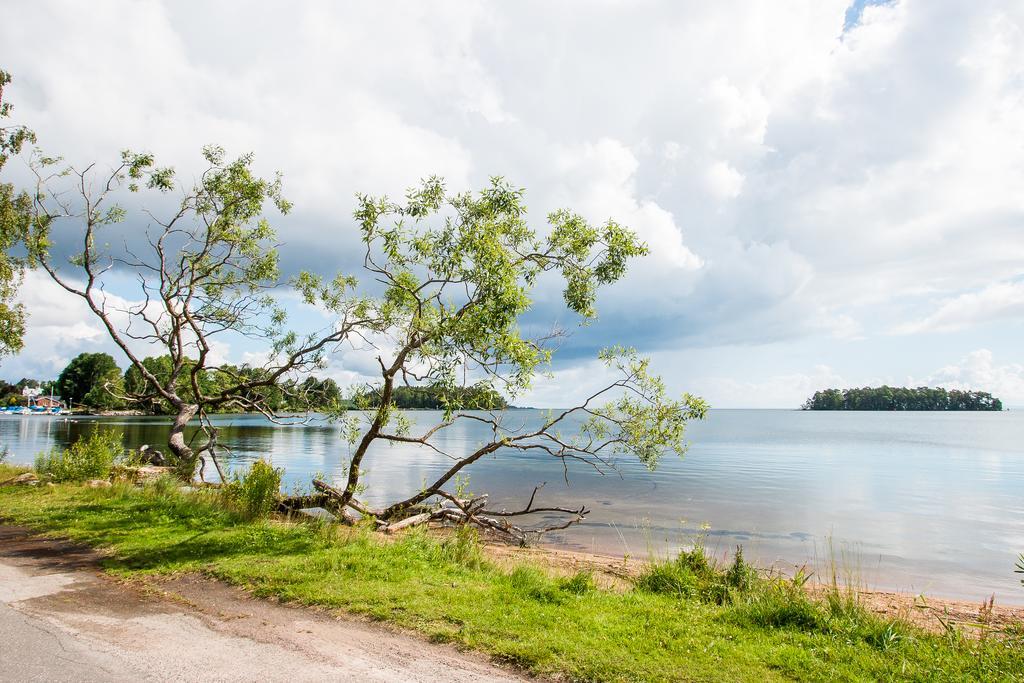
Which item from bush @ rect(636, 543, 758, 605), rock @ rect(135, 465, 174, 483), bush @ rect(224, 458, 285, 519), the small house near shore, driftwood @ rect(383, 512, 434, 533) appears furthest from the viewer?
the small house near shore

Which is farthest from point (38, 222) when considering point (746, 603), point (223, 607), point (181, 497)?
point (746, 603)

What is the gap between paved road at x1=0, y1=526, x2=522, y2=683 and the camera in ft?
20.5

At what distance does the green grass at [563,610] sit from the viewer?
685 cm

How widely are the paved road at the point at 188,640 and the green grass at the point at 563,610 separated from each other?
0.52 m

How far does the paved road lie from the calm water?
6.81 meters

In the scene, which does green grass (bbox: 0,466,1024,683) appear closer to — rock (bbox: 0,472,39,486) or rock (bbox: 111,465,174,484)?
rock (bbox: 111,465,174,484)

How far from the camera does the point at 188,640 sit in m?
7.22

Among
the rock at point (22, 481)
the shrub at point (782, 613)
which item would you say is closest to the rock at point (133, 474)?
the rock at point (22, 481)

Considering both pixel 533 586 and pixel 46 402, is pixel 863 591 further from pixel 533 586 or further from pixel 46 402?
pixel 46 402

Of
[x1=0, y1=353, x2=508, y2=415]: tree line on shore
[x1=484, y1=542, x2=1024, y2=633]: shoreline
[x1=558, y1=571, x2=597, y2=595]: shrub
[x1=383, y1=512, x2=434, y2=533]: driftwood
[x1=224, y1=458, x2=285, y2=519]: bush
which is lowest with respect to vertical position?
[x1=484, y1=542, x2=1024, y2=633]: shoreline

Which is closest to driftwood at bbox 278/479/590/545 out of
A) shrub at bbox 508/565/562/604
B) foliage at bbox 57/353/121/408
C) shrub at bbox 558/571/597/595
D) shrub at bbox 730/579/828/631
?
shrub at bbox 508/565/562/604

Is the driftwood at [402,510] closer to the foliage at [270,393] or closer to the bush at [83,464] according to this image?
the foliage at [270,393]

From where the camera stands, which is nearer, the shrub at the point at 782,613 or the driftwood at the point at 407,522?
the shrub at the point at 782,613

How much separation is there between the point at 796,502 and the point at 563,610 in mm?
28482
